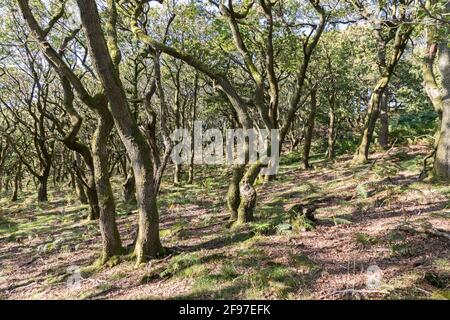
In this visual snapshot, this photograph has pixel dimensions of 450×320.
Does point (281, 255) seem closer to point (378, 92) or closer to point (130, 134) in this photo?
point (130, 134)

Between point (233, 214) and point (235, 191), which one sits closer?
point (235, 191)

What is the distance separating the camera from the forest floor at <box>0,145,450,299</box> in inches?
183

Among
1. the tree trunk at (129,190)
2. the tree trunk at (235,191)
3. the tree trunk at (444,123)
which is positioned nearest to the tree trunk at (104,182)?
the tree trunk at (235,191)

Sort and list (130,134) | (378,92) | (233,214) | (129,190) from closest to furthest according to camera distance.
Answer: (130,134) → (233,214) → (378,92) → (129,190)

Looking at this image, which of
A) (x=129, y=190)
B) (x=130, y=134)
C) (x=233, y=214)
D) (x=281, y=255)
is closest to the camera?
(x=281, y=255)

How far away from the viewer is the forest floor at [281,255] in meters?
4.66

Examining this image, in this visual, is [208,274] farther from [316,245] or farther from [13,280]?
[13,280]

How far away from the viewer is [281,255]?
5.87m

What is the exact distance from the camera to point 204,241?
7488 mm

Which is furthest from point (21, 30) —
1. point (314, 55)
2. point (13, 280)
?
point (314, 55)

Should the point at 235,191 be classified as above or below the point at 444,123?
below

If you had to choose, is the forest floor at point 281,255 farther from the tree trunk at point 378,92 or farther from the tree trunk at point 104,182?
the tree trunk at point 378,92

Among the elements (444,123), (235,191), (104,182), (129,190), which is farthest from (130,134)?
(129,190)

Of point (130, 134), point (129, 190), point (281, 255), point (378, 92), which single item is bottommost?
point (281, 255)
